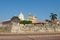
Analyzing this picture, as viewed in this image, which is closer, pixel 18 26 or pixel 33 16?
pixel 18 26

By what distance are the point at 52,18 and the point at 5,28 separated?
58.1m

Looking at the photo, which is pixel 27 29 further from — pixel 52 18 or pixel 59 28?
pixel 52 18

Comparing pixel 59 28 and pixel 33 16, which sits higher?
pixel 33 16

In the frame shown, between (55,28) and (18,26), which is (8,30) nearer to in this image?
(18,26)

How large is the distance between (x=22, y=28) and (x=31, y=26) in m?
2.13

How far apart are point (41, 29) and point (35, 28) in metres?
1.33

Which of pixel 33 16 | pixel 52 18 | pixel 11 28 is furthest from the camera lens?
pixel 52 18

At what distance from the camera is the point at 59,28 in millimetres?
48500

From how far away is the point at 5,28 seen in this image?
47375mm

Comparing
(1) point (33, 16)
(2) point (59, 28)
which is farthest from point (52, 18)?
(2) point (59, 28)

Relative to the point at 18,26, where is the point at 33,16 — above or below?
above

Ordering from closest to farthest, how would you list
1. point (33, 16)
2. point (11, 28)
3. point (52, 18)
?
1. point (11, 28)
2. point (33, 16)
3. point (52, 18)

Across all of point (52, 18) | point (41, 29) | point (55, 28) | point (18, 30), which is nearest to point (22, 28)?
point (18, 30)

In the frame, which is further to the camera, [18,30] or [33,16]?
[33,16]
